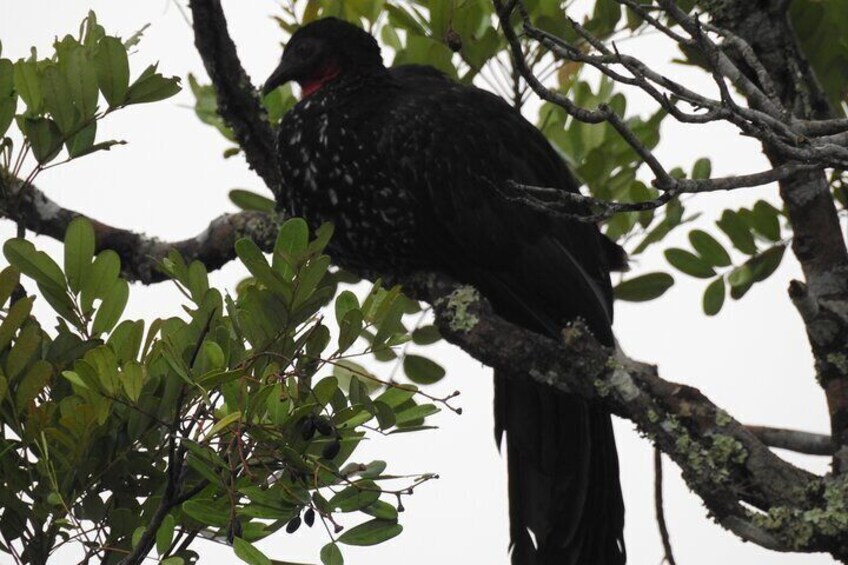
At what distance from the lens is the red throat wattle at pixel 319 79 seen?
364 centimetres

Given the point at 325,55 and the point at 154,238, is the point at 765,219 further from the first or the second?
the point at 154,238

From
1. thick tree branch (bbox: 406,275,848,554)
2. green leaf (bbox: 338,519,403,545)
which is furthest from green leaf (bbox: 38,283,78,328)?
thick tree branch (bbox: 406,275,848,554)

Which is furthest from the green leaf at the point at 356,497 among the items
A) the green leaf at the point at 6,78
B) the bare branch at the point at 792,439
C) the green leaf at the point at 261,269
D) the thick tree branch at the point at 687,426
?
the bare branch at the point at 792,439

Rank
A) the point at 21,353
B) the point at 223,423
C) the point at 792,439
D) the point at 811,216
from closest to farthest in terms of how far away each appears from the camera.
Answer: the point at 223,423 → the point at 21,353 → the point at 811,216 → the point at 792,439

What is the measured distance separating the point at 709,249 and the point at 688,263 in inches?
3.0

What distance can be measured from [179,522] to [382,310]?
1.48 feet

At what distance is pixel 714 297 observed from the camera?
344 centimetres

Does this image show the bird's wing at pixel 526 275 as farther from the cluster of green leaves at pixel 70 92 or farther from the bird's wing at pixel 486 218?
the cluster of green leaves at pixel 70 92

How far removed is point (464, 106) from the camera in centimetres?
342

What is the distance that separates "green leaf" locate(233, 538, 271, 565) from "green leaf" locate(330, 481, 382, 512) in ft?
0.53

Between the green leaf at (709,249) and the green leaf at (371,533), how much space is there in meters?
1.63

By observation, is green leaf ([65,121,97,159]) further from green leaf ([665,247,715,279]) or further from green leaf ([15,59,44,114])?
green leaf ([665,247,715,279])

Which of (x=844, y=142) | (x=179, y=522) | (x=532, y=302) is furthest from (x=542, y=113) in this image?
(x=179, y=522)

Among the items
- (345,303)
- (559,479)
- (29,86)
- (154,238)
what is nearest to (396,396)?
(345,303)
